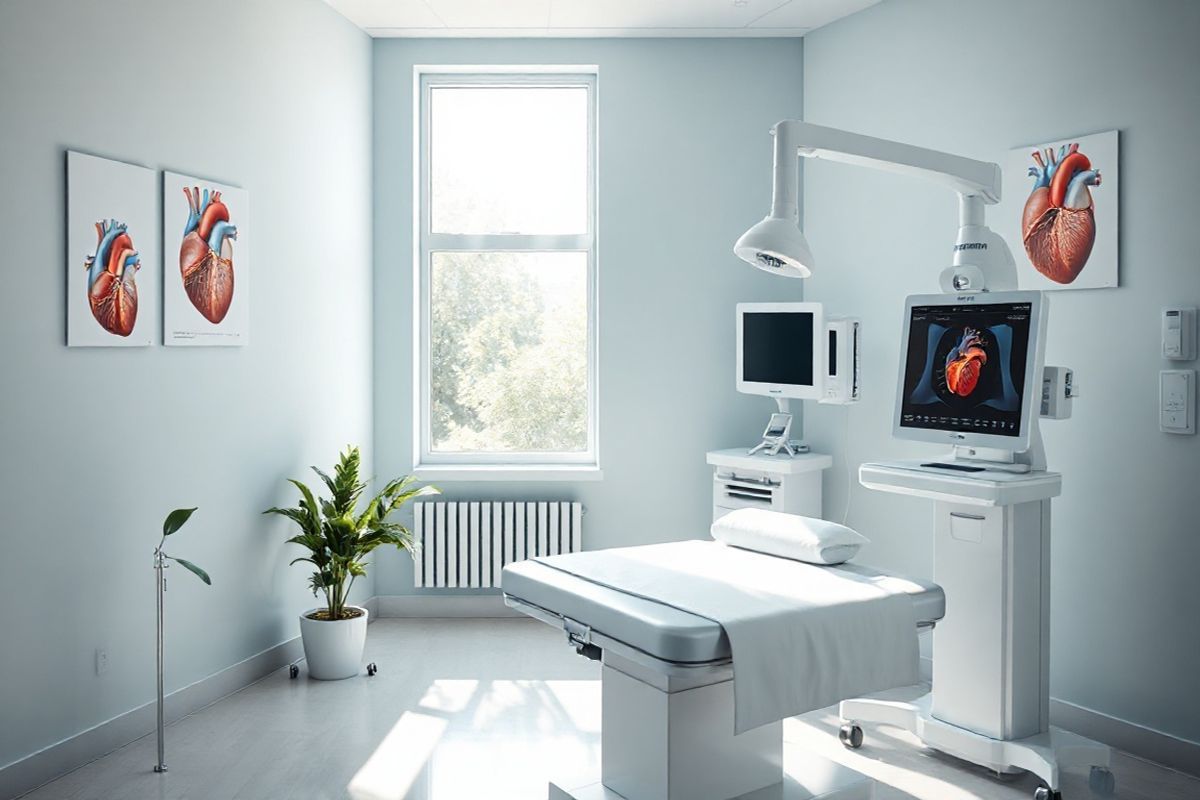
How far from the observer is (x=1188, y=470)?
310 cm

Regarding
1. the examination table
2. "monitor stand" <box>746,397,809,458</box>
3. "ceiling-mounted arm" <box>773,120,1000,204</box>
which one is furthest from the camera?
"monitor stand" <box>746,397,809,458</box>

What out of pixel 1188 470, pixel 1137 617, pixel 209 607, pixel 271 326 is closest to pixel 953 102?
pixel 1188 470

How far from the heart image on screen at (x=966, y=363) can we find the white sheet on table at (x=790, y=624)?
32.4 inches

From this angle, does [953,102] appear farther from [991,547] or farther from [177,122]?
[177,122]

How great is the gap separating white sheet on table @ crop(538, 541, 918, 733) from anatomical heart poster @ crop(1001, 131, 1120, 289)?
1.53m

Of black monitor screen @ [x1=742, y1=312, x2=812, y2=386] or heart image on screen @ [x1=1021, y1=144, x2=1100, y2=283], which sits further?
black monitor screen @ [x1=742, y1=312, x2=812, y2=386]

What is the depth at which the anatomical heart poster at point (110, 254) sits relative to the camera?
3061 millimetres

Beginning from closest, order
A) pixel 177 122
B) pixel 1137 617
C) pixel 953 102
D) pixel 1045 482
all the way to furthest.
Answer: pixel 1045 482, pixel 1137 617, pixel 177 122, pixel 953 102

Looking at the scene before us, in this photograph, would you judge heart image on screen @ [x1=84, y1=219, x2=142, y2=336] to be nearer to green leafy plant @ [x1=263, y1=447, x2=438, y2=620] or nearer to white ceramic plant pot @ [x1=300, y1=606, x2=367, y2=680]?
green leafy plant @ [x1=263, y1=447, x2=438, y2=620]

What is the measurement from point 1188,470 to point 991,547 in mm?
709

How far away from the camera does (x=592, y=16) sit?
15.1ft

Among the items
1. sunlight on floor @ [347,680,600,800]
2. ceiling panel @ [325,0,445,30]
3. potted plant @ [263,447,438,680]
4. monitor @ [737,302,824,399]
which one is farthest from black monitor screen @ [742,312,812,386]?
ceiling panel @ [325,0,445,30]

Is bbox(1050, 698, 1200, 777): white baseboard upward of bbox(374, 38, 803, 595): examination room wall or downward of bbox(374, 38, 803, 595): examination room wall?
downward

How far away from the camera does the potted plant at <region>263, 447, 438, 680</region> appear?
3.95 metres
